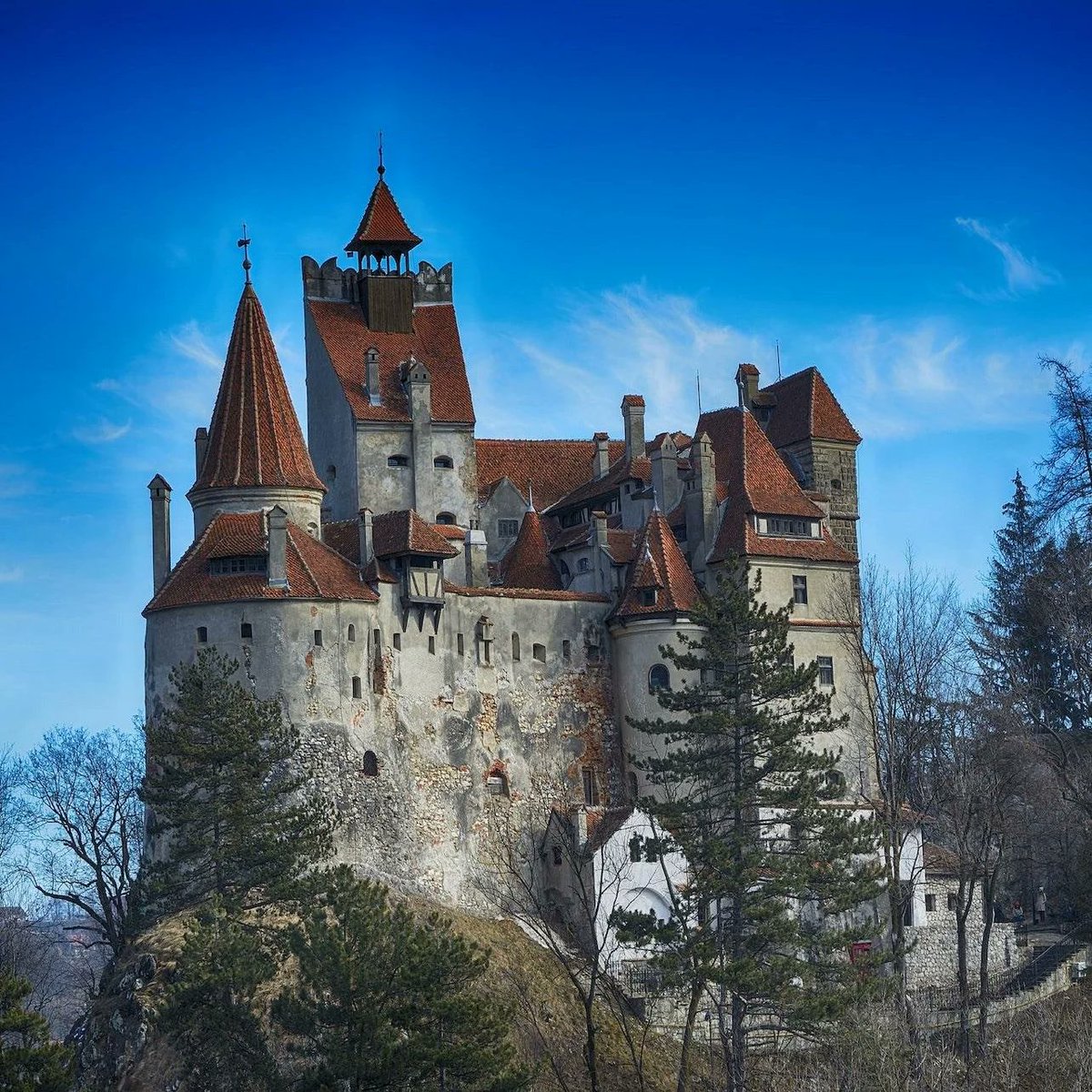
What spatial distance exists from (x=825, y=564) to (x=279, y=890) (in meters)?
26.8

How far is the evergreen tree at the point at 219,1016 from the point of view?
57.0 m

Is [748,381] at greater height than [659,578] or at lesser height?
greater

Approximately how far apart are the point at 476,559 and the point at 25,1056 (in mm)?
32341

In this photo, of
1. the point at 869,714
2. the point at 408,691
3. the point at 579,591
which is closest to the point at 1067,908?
the point at 869,714

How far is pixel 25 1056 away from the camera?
165ft

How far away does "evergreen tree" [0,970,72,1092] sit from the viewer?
164ft

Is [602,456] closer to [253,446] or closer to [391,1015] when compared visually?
[253,446]

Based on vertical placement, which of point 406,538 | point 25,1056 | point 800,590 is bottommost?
point 25,1056

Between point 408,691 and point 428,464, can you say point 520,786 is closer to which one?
point 408,691

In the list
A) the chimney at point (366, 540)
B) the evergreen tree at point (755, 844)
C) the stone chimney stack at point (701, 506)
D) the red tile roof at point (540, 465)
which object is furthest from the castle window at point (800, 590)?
the chimney at point (366, 540)

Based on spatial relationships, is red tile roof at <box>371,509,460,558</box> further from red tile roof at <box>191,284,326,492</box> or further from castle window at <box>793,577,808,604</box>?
castle window at <box>793,577,808,604</box>

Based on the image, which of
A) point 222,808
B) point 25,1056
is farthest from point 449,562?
point 25,1056

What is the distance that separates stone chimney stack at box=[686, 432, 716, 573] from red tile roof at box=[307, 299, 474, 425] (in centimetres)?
899

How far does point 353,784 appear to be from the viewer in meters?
72.3
